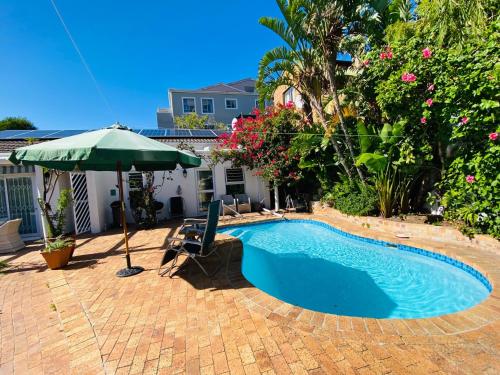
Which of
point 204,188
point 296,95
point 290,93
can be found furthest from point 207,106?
point 204,188

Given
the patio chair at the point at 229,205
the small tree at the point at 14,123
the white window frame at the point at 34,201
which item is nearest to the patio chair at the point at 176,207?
the patio chair at the point at 229,205

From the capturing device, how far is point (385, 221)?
309 inches

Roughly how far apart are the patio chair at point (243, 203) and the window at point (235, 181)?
43 cm

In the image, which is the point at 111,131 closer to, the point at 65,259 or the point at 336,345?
the point at 65,259

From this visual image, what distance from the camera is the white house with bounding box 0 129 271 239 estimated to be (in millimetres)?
9648

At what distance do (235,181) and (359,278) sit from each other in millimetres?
9218

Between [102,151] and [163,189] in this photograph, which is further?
[163,189]

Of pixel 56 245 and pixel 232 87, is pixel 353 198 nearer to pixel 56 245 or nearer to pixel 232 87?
pixel 56 245

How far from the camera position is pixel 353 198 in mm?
9258

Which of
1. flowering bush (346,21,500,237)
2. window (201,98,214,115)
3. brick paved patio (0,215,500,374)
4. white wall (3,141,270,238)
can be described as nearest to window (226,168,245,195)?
white wall (3,141,270,238)

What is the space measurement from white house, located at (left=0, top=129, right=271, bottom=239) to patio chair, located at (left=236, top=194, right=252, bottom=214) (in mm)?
479

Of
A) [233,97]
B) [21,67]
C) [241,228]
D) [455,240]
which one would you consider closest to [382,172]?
[455,240]

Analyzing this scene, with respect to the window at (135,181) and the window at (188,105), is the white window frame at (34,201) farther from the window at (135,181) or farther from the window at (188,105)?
the window at (188,105)

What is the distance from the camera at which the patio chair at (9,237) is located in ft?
25.2
